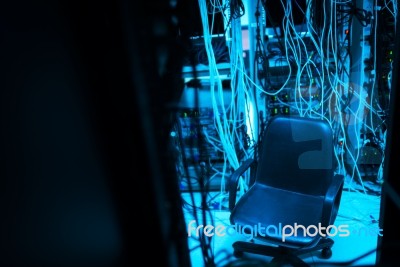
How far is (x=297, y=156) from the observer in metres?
1.82

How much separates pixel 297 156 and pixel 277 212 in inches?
13.9

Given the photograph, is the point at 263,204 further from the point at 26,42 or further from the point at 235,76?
the point at 26,42

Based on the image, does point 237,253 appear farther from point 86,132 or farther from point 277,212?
point 86,132

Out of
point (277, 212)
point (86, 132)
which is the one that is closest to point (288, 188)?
Answer: point (277, 212)

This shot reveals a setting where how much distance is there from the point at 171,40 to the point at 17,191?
479 mm

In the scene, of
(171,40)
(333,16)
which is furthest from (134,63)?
(333,16)

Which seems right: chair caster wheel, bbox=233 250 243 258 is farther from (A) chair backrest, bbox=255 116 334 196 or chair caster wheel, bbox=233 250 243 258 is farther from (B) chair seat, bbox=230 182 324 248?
(A) chair backrest, bbox=255 116 334 196

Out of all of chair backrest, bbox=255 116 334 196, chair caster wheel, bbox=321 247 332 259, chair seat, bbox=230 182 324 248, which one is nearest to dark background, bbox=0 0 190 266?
chair seat, bbox=230 182 324 248

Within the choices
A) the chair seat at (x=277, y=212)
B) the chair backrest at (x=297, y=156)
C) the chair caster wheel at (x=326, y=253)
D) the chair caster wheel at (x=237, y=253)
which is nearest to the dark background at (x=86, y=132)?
the chair seat at (x=277, y=212)

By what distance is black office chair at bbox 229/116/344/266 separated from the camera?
162 cm

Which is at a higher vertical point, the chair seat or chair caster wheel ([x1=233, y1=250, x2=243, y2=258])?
the chair seat

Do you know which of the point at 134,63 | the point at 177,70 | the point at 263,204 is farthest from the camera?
the point at 263,204

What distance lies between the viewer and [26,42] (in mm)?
577

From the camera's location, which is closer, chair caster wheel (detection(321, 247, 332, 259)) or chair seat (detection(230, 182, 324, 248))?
chair seat (detection(230, 182, 324, 248))
